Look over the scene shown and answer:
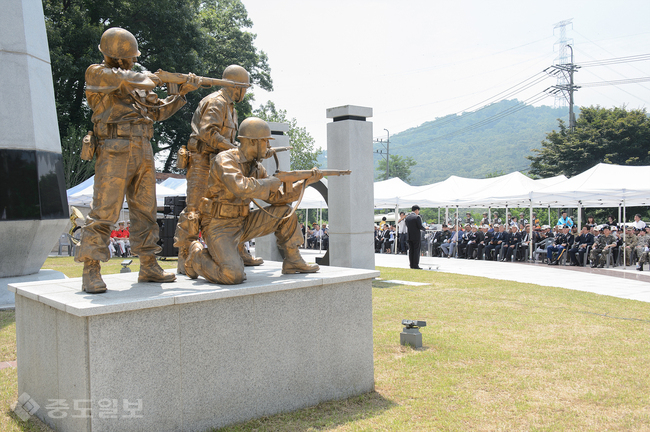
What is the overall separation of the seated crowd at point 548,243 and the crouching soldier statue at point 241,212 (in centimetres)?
1389

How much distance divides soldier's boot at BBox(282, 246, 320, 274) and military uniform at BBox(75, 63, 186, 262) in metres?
1.17

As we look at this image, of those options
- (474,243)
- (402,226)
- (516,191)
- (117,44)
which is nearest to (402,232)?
(402,226)

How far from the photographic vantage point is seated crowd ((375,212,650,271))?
15836 millimetres

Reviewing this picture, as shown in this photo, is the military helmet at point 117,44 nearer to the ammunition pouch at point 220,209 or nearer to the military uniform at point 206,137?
the ammunition pouch at point 220,209

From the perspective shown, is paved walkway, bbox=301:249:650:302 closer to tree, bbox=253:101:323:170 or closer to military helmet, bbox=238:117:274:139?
military helmet, bbox=238:117:274:139

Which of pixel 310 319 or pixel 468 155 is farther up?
pixel 468 155

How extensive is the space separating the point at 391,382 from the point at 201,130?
3511mm

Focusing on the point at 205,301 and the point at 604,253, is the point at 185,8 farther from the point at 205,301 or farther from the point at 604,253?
the point at 205,301

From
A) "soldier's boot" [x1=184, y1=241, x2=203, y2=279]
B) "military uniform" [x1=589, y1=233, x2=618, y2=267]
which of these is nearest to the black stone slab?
"soldier's boot" [x1=184, y1=241, x2=203, y2=279]

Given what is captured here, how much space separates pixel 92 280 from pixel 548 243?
1718cm

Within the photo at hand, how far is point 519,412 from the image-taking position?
3836 mm

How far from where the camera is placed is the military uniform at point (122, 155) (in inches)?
155

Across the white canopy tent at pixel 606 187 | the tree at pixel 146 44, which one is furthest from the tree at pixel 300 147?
the white canopy tent at pixel 606 187

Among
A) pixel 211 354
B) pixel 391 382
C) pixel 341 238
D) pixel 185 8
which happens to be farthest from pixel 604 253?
pixel 185 8
